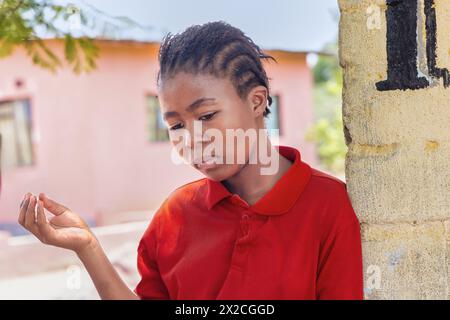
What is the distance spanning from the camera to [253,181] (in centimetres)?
156

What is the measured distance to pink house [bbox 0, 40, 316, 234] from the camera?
28.2 ft

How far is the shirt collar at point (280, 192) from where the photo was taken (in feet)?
4.88

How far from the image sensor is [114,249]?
242 inches

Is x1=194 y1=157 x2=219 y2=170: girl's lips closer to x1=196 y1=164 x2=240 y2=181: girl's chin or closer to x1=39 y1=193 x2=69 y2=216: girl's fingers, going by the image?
x1=196 y1=164 x2=240 y2=181: girl's chin

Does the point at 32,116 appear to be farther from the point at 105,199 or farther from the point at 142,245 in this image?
the point at 142,245

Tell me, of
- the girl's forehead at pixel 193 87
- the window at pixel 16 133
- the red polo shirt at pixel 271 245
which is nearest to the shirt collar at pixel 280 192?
the red polo shirt at pixel 271 245

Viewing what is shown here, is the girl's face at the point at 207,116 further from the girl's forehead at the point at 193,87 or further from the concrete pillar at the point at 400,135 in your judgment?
the concrete pillar at the point at 400,135

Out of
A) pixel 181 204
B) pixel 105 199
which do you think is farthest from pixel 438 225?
pixel 105 199

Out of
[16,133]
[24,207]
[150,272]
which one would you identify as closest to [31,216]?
[24,207]

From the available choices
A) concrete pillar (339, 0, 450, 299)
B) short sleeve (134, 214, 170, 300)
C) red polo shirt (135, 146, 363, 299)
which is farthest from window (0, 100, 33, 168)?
concrete pillar (339, 0, 450, 299)

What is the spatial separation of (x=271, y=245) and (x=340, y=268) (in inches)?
6.4

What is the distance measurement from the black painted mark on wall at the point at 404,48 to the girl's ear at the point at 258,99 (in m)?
0.29

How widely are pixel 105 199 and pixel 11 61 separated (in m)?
2.26

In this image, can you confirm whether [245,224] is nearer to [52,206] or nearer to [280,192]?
[280,192]
